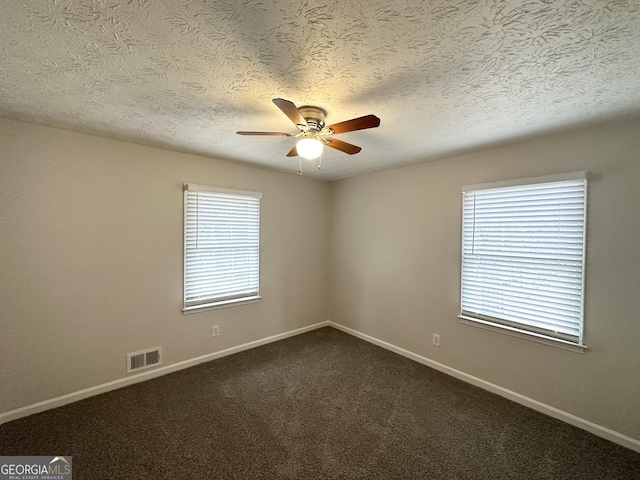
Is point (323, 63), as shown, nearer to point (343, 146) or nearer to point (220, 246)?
point (343, 146)

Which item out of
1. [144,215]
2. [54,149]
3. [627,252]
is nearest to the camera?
[627,252]

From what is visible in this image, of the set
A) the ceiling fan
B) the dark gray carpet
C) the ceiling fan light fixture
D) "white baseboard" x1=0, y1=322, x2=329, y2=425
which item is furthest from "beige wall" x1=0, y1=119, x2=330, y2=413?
the ceiling fan light fixture

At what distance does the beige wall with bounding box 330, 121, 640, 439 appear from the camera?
202 cm

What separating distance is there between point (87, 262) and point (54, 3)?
2131 millimetres

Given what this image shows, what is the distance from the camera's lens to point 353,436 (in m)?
2.06

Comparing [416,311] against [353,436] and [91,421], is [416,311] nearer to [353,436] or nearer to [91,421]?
[353,436]

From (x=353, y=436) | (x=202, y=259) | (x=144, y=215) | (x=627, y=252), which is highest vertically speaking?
(x=144, y=215)

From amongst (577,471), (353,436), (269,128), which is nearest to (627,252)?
(577,471)

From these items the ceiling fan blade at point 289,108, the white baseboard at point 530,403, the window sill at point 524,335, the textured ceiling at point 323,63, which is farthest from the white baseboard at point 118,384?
the ceiling fan blade at point 289,108

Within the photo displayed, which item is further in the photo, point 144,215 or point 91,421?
point 144,215

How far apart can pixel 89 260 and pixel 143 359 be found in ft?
3.71

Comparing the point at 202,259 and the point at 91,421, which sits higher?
the point at 202,259

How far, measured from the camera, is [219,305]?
3.30 metres
